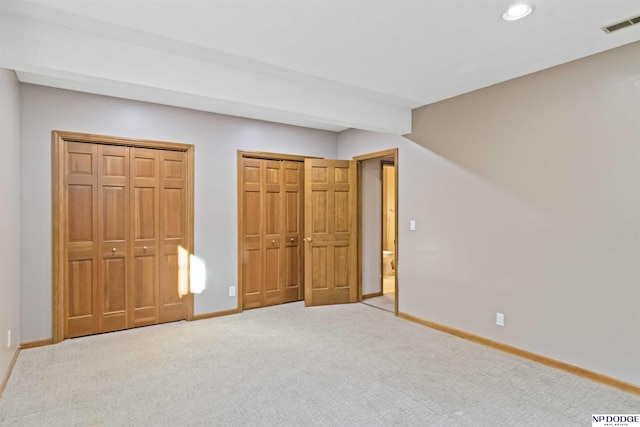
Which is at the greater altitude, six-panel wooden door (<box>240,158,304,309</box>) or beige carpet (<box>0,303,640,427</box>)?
six-panel wooden door (<box>240,158,304,309</box>)

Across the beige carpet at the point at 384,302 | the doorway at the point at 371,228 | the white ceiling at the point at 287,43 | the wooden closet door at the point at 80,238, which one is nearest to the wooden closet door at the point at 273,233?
the doorway at the point at 371,228

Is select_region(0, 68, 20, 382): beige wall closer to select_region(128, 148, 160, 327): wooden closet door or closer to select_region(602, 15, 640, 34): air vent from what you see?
select_region(128, 148, 160, 327): wooden closet door

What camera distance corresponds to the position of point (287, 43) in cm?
260

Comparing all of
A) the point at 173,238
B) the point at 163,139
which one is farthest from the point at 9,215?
the point at 163,139

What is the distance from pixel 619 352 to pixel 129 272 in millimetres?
4529

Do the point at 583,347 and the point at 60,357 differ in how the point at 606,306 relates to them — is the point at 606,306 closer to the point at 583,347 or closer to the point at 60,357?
the point at 583,347

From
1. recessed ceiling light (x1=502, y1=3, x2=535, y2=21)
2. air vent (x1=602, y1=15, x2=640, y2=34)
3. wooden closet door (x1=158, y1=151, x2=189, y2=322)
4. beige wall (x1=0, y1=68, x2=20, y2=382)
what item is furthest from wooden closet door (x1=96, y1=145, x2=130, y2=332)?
air vent (x1=602, y1=15, x2=640, y2=34)

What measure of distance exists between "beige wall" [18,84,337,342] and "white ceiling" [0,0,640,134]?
0.31 metres

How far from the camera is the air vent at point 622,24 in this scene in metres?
2.26

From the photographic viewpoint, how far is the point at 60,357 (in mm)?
3168

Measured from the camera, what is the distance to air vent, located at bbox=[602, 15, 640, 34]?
7.43ft

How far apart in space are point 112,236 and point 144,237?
0.31m

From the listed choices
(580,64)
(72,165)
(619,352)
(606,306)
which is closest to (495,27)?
(580,64)

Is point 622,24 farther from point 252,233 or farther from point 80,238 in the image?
point 80,238
